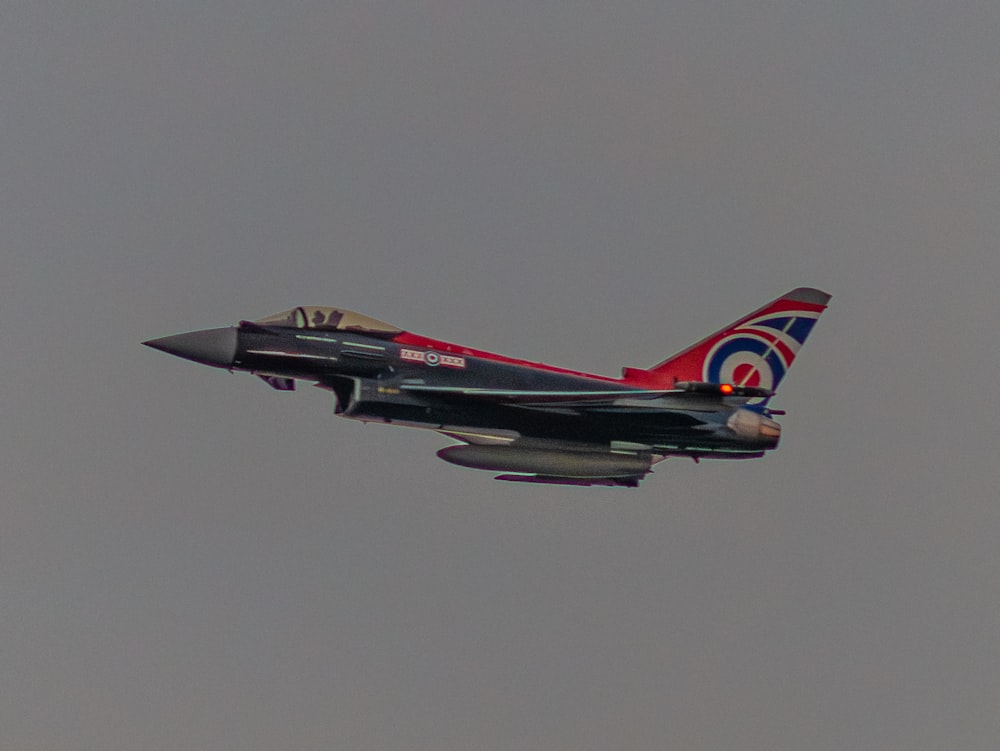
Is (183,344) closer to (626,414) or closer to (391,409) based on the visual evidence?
(391,409)

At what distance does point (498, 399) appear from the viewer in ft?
104

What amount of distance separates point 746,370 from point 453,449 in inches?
275

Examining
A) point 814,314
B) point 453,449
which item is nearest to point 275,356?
point 453,449

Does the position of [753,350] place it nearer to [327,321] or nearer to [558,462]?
[558,462]

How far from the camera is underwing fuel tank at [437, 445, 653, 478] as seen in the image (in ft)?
105

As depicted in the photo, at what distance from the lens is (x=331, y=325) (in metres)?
31.5

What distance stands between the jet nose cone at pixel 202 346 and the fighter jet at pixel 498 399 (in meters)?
0.02

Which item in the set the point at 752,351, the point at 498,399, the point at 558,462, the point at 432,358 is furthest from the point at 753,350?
the point at 432,358

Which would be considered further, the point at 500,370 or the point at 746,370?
the point at 746,370

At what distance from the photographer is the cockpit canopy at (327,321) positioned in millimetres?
31391

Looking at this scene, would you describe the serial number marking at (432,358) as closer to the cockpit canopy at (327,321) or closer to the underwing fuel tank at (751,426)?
the cockpit canopy at (327,321)

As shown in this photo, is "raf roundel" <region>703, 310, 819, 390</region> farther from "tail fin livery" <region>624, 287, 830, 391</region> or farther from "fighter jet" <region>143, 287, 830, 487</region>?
"fighter jet" <region>143, 287, 830, 487</region>

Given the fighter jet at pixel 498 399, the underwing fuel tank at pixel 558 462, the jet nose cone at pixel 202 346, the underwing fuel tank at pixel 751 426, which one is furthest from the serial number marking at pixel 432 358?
the underwing fuel tank at pixel 751 426

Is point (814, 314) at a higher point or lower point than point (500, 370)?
higher
